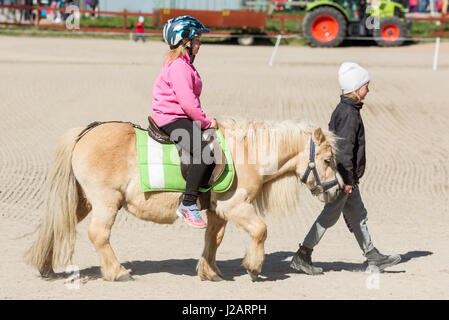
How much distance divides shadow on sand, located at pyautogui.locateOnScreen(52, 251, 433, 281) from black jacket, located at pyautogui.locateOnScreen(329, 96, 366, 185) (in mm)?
1047

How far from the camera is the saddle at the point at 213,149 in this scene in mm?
6141

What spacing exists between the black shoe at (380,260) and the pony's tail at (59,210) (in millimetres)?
2689

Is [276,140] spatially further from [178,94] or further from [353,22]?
[353,22]

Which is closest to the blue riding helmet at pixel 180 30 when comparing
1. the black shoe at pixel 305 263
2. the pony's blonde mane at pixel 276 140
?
the pony's blonde mane at pixel 276 140

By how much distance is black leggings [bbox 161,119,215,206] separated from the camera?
6.07 meters

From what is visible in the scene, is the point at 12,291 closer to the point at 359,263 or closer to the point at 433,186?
the point at 359,263

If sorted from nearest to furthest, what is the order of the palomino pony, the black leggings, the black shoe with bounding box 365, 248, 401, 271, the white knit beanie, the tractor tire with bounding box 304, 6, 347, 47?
the black leggings, the palomino pony, the white knit beanie, the black shoe with bounding box 365, 248, 401, 271, the tractor tire with bounding box 304, 6, 347, 47

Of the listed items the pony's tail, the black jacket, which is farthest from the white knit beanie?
the pony's tail

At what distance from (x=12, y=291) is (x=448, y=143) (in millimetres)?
9808

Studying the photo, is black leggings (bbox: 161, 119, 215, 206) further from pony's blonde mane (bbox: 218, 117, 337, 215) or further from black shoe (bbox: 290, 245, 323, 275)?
black shoe (bbox: 290, 245, 323, 275)

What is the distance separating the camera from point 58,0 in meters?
34.1

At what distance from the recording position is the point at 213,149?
618 cm
